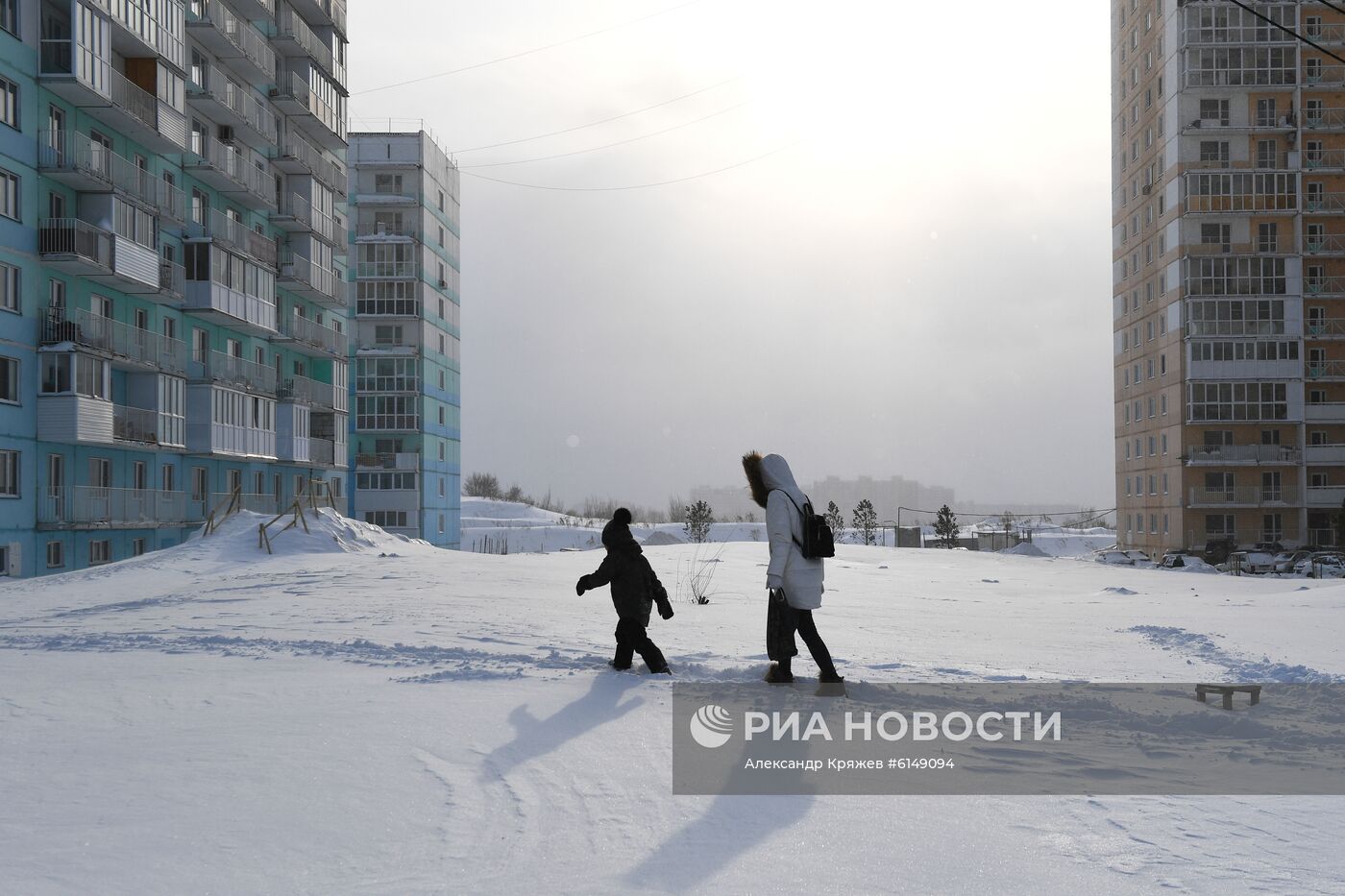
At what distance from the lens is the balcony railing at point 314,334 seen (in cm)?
4278

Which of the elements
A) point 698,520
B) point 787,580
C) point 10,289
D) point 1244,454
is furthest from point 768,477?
point 698,520

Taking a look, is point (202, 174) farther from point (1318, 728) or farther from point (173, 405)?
point (1318, 728)

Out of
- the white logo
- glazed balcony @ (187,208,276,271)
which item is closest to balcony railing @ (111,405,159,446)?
glazed balcony @ (187,208,276,271)

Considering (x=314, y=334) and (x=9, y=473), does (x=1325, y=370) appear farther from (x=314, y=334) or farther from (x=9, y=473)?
(x=9, y=473)

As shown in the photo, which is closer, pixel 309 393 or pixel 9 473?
pixel 9 473

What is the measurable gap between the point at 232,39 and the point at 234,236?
6843mm

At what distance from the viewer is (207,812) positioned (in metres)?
4.95

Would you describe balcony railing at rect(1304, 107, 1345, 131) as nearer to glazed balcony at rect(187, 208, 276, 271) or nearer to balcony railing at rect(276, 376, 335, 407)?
balcony railing at rect(276, 376, 335, 407)

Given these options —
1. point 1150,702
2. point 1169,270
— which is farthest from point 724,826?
point 1169,270

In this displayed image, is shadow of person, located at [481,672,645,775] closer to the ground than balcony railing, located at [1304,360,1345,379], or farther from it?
closer to the ground

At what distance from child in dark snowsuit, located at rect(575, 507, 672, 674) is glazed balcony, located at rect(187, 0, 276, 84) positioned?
33.2 meters

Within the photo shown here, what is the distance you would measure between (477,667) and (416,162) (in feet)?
193

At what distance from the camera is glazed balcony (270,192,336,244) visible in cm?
4247

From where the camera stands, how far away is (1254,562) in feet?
150
